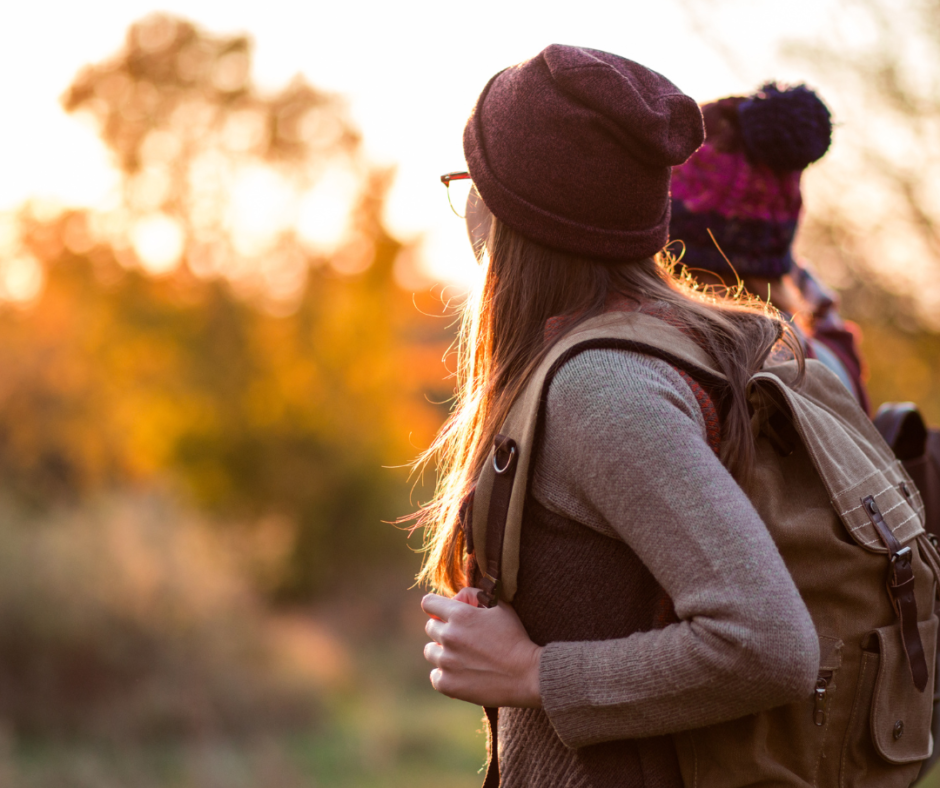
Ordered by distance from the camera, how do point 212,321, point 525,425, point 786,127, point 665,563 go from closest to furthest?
1. point 665,563
2. point 525,425
3. point 786,127
4. point 212,321

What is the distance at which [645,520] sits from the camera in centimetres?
101

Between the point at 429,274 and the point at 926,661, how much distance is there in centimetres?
1368

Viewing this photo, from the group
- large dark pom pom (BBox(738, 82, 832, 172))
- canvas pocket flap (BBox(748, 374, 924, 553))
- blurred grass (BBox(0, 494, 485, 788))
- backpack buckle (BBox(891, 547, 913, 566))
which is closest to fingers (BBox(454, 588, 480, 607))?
canvas pocket flap (BBox(748, 374, 924, 553))

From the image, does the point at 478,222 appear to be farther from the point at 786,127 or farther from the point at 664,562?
the point at 786,127

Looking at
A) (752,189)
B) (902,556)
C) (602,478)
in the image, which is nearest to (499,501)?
(602,478)

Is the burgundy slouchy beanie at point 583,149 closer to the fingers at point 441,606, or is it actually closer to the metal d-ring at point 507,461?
the metal d-ring at point 507,461

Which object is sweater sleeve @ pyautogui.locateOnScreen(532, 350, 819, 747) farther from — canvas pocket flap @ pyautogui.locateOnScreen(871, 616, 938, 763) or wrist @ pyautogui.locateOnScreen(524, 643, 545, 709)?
canvas pocket flap @ pyautogui.locateOnScreen(871, 616, 938, 763)

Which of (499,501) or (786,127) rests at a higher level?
(786,127)

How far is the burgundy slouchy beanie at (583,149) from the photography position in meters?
1.19

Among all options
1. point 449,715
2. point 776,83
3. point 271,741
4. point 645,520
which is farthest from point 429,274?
point 645,520

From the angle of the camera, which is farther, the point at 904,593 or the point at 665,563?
the point at 904,593

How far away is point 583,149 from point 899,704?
89 centimetres

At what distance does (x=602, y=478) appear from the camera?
1038 millimetres

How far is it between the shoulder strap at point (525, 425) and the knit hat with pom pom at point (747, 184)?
29.6 inches
